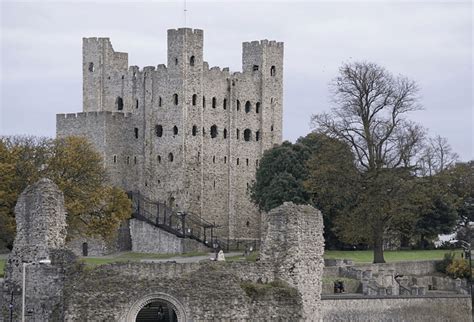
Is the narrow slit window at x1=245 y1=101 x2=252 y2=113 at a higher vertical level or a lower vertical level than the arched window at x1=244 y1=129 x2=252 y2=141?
higher

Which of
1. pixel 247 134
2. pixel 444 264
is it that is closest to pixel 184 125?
pixel 247 134

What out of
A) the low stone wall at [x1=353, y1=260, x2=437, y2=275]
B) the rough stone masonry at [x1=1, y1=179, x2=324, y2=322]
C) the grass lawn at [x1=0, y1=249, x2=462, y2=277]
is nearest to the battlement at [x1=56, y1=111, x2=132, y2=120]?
the grass lawn at [x1=0, y1=249, x2=462, y2=277]

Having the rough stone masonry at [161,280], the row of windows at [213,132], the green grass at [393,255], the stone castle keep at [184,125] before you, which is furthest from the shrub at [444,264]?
the rough stone masonry at [161,280]

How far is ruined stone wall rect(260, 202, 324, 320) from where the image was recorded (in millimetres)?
45281

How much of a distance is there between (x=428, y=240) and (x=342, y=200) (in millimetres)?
12905

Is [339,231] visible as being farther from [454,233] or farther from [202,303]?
[202,303]

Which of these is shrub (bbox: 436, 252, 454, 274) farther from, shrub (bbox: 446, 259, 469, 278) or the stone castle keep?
the stone castle keep

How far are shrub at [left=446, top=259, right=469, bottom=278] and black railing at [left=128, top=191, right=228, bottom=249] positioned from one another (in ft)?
75.3

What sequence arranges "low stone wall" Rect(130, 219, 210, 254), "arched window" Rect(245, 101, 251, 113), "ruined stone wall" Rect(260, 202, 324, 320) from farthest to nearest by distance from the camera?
"arched window" Rect(245, 101, 251, 113)
"low stone wall" Rect(130, 219, 210, 254)
"ruined stone wall" Rect(260, 202, 324, 320)

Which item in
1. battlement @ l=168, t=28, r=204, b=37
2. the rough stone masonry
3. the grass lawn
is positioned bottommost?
the rough stone masonry

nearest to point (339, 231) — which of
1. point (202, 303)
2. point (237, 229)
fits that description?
point (237, 229)

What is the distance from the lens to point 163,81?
102 metres

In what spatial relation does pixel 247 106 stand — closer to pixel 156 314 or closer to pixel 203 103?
pixel 203 103

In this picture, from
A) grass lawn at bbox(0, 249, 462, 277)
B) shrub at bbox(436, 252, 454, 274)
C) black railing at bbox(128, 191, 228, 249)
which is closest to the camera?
shrub at bbox(436, 252, 454, 274)
